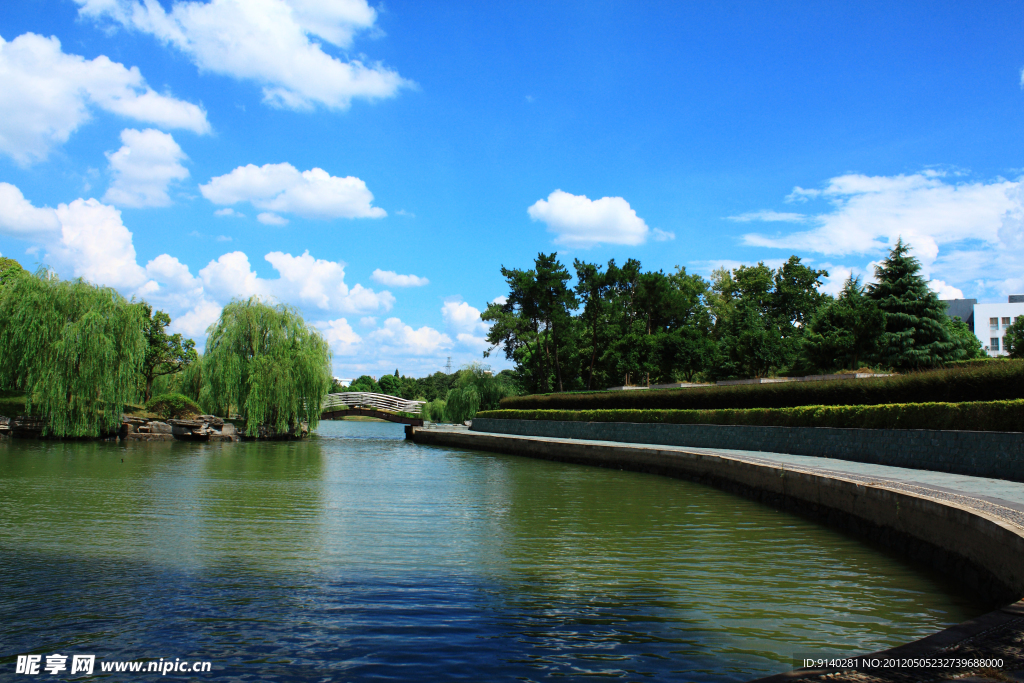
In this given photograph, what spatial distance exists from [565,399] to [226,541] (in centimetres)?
2774

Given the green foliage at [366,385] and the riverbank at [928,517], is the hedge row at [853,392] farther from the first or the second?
the green foliage at [366,385]

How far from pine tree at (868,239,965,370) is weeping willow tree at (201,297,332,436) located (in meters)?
27.6

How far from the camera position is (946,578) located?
296 inches

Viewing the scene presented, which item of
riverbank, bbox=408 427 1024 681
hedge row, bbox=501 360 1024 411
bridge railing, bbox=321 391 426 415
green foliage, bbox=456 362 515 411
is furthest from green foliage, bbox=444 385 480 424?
riverbank, bbox=408 427 1024 681

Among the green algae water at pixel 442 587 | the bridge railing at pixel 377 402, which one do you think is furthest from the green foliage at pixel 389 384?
the green algae water at pixel 442 587

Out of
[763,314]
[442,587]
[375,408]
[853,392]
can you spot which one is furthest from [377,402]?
[442,587]

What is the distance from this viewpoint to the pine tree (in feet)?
100

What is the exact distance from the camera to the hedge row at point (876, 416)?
1177 centimetres

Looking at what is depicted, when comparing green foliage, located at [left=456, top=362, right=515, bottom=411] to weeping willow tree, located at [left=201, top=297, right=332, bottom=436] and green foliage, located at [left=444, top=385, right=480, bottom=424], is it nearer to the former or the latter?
green foliage, located at [left=444, top=385, right=480, bottom=424]

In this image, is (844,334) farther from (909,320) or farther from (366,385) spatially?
(366,385)

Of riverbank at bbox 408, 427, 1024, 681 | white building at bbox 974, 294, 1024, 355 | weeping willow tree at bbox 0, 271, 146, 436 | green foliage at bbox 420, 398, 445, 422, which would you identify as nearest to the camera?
riverbank at bbox 408, 427, 1024, 681

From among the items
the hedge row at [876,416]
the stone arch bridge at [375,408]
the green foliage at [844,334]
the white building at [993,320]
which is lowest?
the stone arch bridge at [375,408]

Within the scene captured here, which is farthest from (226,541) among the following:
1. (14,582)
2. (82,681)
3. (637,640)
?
(637,640)

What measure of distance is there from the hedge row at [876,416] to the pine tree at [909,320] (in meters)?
13.4
